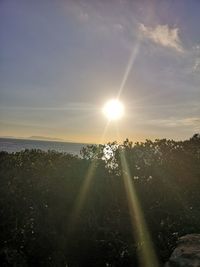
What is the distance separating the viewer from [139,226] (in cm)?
863

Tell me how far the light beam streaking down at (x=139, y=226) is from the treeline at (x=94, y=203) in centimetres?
4

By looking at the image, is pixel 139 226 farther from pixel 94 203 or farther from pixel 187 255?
pixel 187 255

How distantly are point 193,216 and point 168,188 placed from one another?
4.05 ft

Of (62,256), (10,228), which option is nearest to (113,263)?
(62,256)

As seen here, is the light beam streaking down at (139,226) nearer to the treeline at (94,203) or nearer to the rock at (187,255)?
the treeline at (94,203)

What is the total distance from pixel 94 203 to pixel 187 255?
2.97 m

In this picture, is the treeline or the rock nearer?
the rock

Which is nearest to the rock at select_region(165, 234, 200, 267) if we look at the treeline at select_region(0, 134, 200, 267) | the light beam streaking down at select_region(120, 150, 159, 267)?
the light beam streaking down at select_region(120, 150, 159, 267)

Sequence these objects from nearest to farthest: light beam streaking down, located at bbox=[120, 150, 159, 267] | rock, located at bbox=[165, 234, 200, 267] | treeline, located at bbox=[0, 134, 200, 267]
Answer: rock, located at bbox=[165, 234, 200, 267]
treeline, located at bbox=[0, 134, 200, 267]
light beam streaking down, located at bbox=[120, 150, 159, 267]

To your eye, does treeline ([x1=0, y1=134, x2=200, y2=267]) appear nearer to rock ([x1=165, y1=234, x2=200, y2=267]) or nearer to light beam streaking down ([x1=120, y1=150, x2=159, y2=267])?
light beam streaking down ([x1=120, y1=150, x2=159, y2=267])

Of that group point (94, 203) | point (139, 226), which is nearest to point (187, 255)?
point (139, 226)

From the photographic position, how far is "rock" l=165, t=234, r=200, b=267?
20.4 feet

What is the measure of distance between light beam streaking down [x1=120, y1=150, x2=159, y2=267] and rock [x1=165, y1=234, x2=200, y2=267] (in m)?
0.78

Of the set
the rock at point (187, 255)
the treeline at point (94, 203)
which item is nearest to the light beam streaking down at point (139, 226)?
the treeline at point (94, 203)
